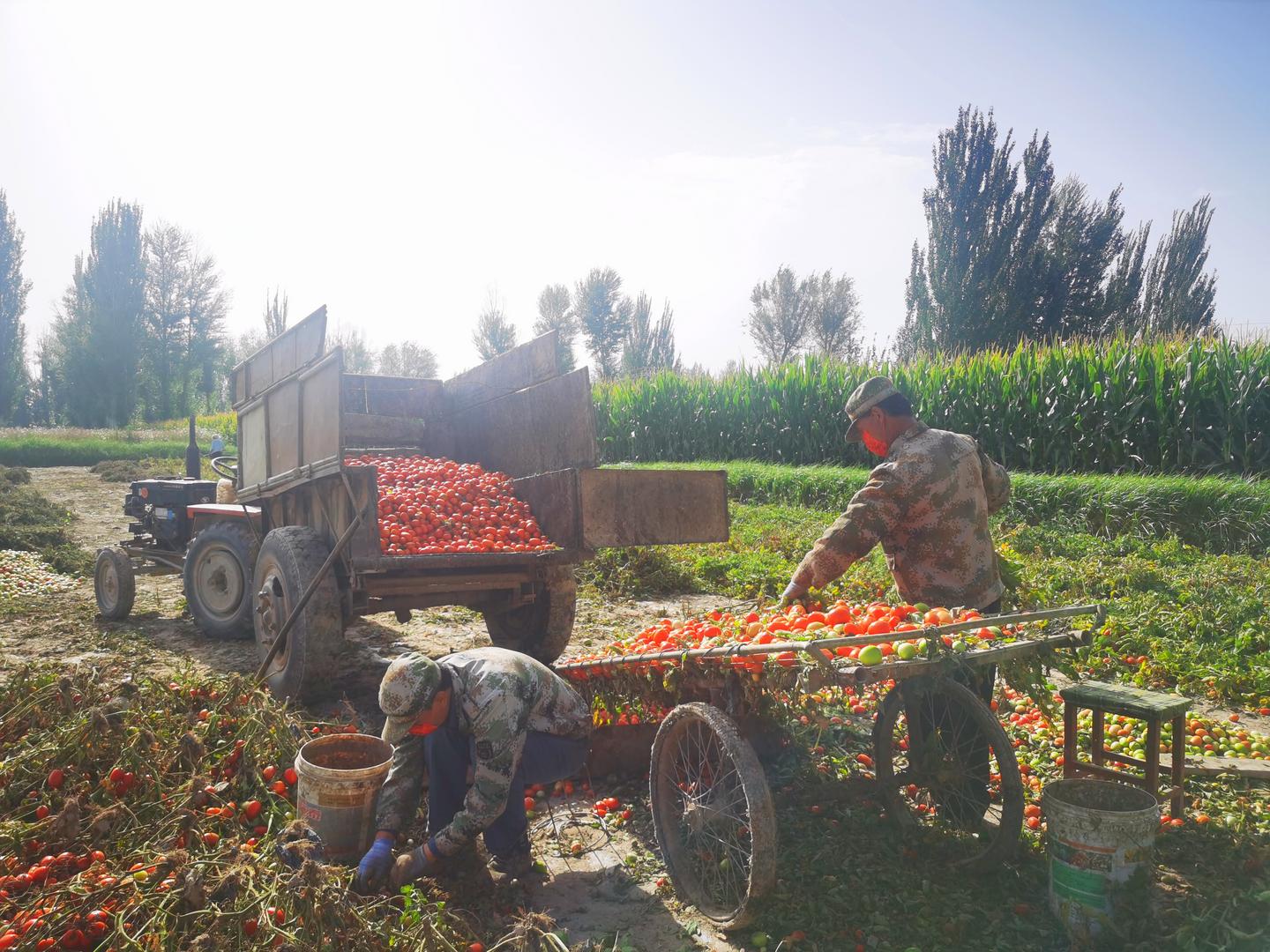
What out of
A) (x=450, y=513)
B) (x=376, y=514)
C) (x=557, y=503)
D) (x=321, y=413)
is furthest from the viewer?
(x=450, y=513)

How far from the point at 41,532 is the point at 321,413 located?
10.7 meters

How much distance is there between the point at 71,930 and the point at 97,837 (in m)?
0.68

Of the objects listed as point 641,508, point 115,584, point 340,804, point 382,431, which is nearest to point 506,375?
point 382,431

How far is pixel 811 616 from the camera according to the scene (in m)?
3.85

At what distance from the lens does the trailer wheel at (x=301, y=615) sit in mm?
5180

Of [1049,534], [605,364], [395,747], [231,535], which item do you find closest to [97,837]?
[395,747]

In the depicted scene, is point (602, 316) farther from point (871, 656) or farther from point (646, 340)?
point (871, 656)

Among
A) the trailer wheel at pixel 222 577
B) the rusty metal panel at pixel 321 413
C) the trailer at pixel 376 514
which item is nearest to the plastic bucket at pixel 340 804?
the trailer at pixel 376 514

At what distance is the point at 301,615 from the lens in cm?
521

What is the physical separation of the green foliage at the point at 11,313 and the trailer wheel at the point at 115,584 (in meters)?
45.7

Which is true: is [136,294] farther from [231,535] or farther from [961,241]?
[231,535]

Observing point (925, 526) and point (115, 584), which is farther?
point (115, 584)

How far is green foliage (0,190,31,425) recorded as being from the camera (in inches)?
1747

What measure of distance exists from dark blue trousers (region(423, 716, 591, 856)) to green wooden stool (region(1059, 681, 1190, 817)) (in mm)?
2430
